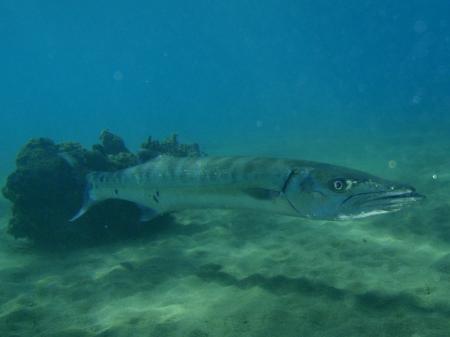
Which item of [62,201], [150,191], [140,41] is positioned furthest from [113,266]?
[140,41]

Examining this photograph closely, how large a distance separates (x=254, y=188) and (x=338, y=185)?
3.28 ft

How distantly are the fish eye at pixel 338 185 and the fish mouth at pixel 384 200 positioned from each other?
0.42ft

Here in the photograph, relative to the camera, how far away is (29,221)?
751 centimetres

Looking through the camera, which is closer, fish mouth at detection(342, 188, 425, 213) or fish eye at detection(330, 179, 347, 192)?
fish mouth at detection(342, 188, 425, 213)

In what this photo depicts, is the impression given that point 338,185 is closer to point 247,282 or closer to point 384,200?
point 384,200

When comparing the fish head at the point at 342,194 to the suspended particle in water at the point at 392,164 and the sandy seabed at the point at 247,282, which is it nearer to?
the sandy seabed at the point at 247,282

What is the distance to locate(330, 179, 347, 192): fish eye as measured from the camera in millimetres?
4047

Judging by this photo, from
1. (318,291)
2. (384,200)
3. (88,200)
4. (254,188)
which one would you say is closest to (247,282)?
(318,291)

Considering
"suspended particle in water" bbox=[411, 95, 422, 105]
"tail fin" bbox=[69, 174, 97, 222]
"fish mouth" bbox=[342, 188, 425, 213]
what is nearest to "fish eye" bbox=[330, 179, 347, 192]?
"fish mouth" bbox=[342, 188, 425, 213]

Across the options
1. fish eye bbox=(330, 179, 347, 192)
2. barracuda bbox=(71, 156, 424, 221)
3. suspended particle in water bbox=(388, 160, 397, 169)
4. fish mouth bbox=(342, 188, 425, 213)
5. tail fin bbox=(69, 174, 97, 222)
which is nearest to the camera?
fish mouth bbox=(342, 188, 425, 213)

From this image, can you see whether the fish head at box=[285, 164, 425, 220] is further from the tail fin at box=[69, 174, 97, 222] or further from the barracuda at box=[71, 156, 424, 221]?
the tail fin at box=[69, 174, 97, 222]

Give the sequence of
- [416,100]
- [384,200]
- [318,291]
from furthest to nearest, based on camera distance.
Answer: [416,100]
[318,291]
[384,200]

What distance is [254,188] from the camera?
4.64 m

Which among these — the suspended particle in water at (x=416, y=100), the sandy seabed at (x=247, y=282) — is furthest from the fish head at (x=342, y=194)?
the suspended particle in water at (x=416, y=100)
